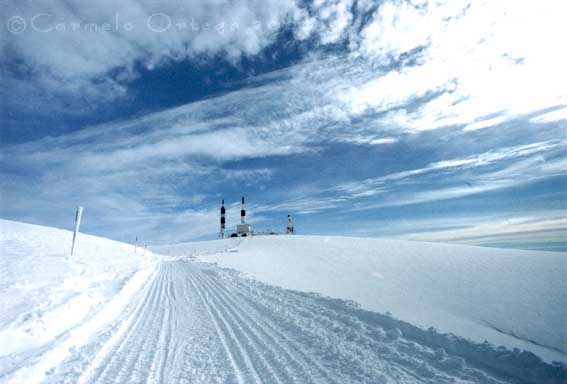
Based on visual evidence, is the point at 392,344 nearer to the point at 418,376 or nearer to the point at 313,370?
the point at 418,376

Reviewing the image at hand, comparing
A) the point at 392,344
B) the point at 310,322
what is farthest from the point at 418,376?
the point at 310,322

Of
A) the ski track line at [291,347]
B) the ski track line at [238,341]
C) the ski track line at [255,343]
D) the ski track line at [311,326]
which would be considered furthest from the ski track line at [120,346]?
the ski track line at [311,326]

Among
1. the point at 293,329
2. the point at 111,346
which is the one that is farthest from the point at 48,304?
the point at 293,329

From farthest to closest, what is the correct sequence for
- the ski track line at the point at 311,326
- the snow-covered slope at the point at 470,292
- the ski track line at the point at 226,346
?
the snow-covered slope at the point at 470,292 → the ski track line at the point at 311,326 → the ski track line at the point at 226,346

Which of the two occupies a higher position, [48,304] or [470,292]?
[48,304]

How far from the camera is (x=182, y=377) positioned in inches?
150

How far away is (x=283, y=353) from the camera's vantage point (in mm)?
4547

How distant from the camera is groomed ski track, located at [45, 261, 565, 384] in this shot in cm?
387

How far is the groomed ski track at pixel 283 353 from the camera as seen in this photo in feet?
12.7

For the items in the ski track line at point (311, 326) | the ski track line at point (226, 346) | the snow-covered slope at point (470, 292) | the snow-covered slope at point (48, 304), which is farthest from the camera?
the snow-covered slope at point (470, 292)

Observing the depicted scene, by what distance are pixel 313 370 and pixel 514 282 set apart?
23.4ft

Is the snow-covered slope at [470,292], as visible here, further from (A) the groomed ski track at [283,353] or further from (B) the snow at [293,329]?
(A) the groomed ski track at [283,353]

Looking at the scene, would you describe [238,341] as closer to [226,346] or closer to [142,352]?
[226,346]

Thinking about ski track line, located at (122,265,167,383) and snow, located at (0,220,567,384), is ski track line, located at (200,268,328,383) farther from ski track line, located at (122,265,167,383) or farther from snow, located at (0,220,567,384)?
ski track line, located at (122,265,167,383)
